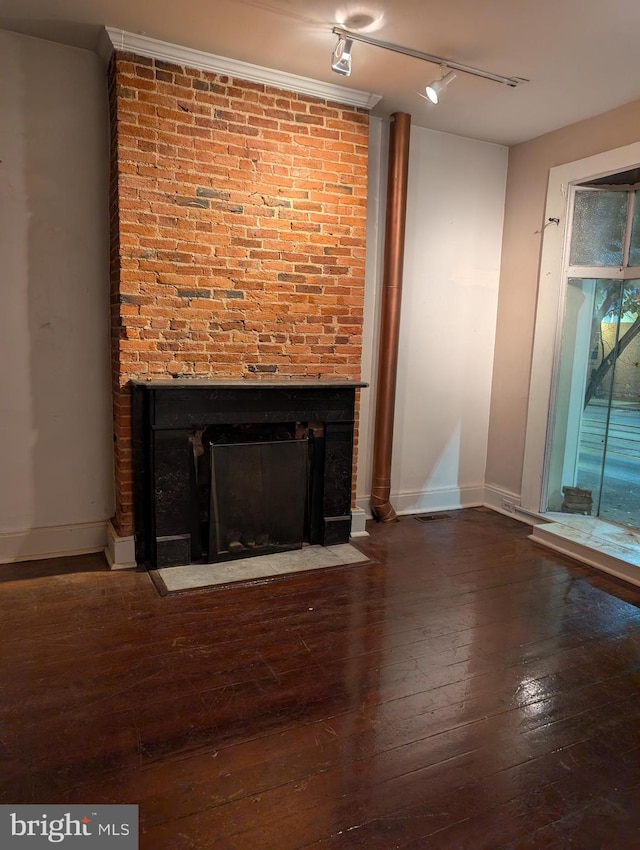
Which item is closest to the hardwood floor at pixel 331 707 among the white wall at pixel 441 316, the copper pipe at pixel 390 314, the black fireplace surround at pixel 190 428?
the black fireplace surround at pixel 190 428

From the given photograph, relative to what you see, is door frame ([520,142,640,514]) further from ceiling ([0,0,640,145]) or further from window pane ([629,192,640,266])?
ceiling ([0,0,640,145])

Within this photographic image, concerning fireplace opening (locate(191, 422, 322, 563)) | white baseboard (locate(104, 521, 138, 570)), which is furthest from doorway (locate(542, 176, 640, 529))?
white baseboard (locate(104, 521, 138, 570))

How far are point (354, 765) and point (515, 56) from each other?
3.58 meters

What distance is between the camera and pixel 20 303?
3207mm

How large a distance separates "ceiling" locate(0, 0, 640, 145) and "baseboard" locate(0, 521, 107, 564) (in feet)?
9.26

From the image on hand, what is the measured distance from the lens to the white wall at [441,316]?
4.26m

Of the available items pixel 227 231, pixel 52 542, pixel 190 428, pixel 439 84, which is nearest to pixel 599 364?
pixel 439 84

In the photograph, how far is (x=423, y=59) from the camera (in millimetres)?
3133

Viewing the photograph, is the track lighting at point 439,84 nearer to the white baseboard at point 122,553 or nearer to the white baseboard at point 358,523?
the white baseboard at point 358,523

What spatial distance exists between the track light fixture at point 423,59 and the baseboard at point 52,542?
9.97 feet

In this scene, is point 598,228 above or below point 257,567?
above

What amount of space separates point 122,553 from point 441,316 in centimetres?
300

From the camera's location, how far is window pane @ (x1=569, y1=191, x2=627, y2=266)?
13.5 ft

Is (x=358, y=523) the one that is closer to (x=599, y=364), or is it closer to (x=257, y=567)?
(x=257, y=567)
